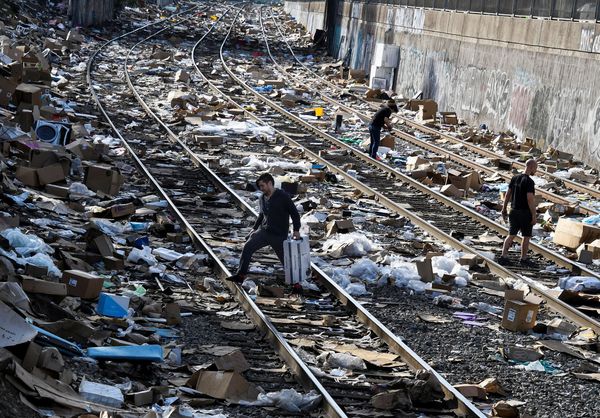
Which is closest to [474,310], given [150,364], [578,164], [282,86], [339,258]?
[339,258]

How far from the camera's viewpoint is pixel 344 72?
41.5m

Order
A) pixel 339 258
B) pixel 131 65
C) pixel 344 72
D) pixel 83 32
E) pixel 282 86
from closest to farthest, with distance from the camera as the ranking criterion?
1. pixel 339 258
2. pixel 282 86
3. pixel 131 65
4. pixel 344 72
5. pixel 83 32

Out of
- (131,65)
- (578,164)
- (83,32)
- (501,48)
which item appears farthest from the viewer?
(83,32)

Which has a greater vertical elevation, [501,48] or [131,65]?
[501,48]

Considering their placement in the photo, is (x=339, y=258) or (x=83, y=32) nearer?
(x=339, y=258)

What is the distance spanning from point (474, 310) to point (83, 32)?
37709 millimetres

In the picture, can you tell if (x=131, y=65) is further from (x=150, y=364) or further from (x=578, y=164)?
(x=150, y=364)

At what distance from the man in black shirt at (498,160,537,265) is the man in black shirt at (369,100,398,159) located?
697 cm

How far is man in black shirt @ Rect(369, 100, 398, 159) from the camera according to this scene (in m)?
21.0

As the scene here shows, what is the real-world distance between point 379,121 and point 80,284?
11785 millimetres

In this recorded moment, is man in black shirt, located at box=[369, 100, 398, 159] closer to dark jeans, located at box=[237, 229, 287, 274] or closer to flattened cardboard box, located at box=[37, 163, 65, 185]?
flattened cardboard box, located at box=[37, 163, 65, 185]

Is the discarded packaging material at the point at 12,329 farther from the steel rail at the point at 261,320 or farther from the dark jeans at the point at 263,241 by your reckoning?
the dark jeans at the point at 263,241

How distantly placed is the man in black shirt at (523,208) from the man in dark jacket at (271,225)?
3599mm

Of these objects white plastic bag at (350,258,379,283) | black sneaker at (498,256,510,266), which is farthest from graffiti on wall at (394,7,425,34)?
white plastic bag at (350,258,379,283)
